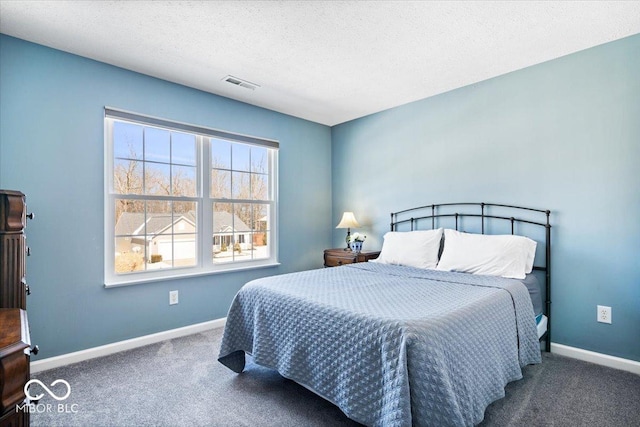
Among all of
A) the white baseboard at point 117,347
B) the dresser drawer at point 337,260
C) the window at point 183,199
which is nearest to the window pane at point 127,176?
the window at point 183,199

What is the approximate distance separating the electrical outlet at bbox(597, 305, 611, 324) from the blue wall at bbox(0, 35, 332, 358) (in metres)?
3.37

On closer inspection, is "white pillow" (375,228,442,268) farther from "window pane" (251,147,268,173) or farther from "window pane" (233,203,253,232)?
"window pane" (251,147,268,173)

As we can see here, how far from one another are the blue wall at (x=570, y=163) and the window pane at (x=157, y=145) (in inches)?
104

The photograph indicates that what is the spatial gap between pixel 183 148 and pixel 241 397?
7.56ft

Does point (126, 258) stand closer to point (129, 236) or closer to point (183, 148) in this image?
point (129, 236)

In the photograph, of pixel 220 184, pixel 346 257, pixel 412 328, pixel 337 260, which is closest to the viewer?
pixel 412 328

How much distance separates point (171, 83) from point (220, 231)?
4.96 ft

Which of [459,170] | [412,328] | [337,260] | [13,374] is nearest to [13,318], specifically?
[13,374]

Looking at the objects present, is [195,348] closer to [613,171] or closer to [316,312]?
[316,312]

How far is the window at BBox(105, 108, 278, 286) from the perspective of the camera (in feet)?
9.34

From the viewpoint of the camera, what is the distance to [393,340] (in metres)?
1.44

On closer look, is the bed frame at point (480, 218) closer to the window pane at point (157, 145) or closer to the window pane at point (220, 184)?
the window pane at point (220, 184)

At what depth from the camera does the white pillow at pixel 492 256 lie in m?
2.53

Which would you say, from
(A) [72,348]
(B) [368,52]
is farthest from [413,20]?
(A) [72,348]
